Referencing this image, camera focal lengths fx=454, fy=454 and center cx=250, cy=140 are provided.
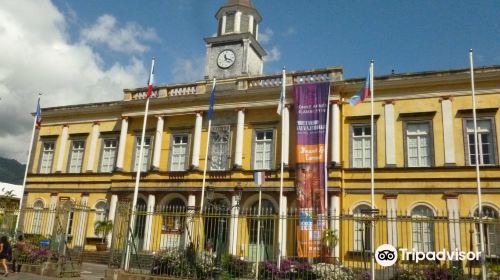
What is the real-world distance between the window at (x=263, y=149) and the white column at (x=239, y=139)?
71cm

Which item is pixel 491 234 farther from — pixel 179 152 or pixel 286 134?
pixel 179 152

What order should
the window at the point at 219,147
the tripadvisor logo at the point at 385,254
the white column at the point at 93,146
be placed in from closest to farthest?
the tripadvisor logo at the point at 385,254 < the window at the point at 219,147 < the white column at the point at 93,146

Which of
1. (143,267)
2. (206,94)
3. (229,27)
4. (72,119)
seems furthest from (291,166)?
(72,119)

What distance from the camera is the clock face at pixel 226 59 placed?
92.6ft

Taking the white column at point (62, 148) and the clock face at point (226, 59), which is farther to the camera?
the clock face at point (226, 59)

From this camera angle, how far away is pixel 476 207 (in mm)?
17969

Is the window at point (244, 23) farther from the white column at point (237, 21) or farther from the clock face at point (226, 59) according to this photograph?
the clock face at point (226, 59)

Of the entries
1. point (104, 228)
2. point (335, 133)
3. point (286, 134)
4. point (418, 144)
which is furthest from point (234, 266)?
point (104, 228)

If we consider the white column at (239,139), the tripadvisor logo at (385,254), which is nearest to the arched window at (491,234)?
the tripadvisor logo at (385,254)

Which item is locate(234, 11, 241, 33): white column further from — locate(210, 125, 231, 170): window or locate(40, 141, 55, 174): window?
locate(40, 141, 55, 174): window

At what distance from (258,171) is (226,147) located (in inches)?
99.7

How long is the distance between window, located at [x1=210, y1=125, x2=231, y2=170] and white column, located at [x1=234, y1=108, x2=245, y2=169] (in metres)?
0.71

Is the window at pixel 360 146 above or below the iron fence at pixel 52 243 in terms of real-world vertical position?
above

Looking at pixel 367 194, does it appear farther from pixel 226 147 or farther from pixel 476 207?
pixel 226 147
